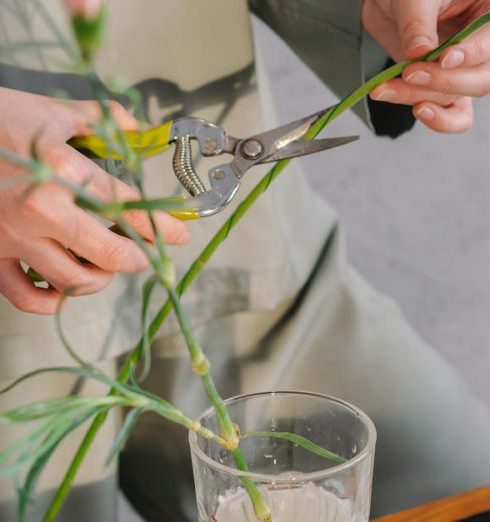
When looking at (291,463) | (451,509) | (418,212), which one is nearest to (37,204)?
(291,463)

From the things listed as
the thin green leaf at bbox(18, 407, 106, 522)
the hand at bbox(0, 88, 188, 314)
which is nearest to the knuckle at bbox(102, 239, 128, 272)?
the hand at bbox(0, 88, 188, 314)

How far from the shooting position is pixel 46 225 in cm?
34

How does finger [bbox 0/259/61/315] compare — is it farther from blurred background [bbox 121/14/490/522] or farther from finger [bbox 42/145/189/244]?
blurred background [bbox 121/14/490/522]

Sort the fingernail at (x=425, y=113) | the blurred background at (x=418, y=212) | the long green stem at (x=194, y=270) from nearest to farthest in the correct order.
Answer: the long green stem at (x=194, y=270) → the fingernail at (x=425, y=113) → the blurred background at (x=418, y=212)

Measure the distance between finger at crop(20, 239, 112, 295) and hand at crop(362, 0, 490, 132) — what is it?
0.55ft

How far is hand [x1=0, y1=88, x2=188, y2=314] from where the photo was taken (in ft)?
1.07

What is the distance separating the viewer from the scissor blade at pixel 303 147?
0.35m

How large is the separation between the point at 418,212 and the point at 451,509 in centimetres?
71

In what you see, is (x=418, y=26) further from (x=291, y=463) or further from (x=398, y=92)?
(x=291, y=463)

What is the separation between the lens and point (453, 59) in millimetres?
381

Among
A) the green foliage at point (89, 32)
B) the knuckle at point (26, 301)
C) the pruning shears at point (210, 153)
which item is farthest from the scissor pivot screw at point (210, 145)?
the green foliage at point (89, 32)

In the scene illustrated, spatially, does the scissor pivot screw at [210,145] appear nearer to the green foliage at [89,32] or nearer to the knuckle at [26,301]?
the knuckle at [26,301]

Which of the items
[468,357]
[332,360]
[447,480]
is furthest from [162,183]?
[468,357]

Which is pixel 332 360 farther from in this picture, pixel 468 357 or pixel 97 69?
pixel 468 357
